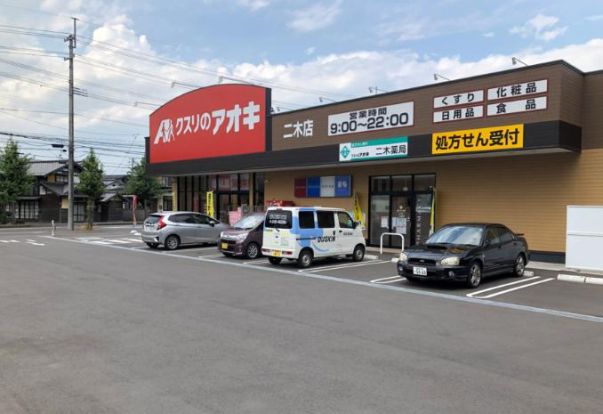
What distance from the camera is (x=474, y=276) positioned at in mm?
11367

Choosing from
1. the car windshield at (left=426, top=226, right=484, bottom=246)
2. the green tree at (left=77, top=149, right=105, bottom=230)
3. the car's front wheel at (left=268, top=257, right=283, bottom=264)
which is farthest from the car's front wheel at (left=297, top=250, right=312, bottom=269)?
the green tree at (left=77, top=149, right=105, bottom=230)

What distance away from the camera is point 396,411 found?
4371 millimetres

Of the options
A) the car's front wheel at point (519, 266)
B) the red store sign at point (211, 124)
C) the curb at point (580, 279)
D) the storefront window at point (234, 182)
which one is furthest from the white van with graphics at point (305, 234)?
the storefront window at point (234, 182)

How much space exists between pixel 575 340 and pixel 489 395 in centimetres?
304

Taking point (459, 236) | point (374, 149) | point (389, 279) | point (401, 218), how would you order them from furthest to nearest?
point (401, 218) < point (374, 149) < point (389, 279) < point (459, 236)

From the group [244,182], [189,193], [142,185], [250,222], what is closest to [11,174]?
[142,185]

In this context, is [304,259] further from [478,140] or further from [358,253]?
[478,140]

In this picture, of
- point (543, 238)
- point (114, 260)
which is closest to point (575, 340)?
point (543, 238)

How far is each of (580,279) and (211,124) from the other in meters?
19.1

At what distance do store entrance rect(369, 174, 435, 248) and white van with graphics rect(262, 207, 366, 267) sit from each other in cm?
369

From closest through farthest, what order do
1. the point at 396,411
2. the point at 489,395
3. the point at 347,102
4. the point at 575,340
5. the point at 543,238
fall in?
the point at 396,411 < the point at 489,395 < the point at 575,340 < the point at 543,238 < the point at 347,102

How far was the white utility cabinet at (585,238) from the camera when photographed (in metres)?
12.5

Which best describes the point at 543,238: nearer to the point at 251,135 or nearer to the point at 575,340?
the point at 575,340

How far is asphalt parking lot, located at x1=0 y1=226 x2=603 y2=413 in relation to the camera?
15.3 feet
